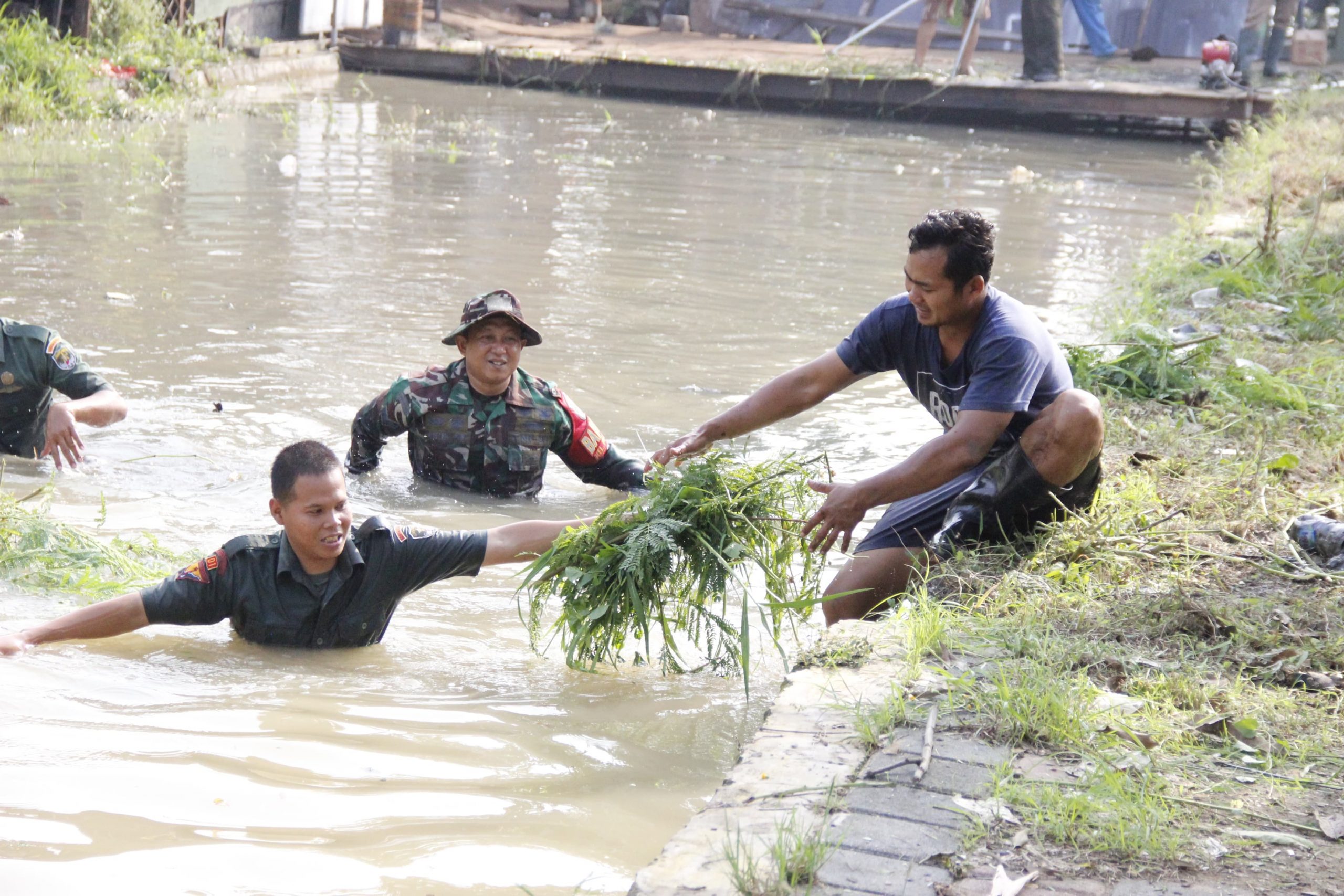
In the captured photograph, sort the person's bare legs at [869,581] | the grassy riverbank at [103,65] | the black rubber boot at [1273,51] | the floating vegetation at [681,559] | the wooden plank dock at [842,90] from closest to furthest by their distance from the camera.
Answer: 1. the floating vegetation at [681,559]
2. the person's bare legs at [869,581]
3. the grassy riverbank at [103,65]
4. the wooden plank dock at [842,90]
5. the black rubber boot at [1273,51]

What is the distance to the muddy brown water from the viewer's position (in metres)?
3.20

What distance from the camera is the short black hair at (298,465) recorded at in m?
4.06

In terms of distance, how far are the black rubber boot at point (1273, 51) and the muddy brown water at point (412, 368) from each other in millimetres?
4362

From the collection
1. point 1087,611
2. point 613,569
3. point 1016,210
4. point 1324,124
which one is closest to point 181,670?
point 613,569

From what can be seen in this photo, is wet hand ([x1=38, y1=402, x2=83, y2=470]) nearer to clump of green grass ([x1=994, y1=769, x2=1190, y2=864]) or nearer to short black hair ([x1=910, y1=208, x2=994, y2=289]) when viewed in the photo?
short black hair ([x1=910, y1=208, x2=994, y2=289])

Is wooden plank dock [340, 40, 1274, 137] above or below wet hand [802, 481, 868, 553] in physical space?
above

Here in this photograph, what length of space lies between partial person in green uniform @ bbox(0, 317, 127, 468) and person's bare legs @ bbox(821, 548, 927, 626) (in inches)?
119

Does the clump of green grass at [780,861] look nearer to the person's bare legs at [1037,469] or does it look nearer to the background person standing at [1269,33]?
the person's bare legs at [1037,469]

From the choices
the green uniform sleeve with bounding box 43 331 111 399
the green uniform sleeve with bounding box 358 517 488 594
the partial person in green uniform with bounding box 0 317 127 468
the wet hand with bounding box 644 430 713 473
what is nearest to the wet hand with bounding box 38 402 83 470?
the partial person in green uniform with bounding box 0 317 127 468

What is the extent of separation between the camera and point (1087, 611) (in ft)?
12.8

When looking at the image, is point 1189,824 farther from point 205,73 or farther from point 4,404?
point 205,73

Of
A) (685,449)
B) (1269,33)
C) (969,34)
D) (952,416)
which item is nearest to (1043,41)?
(969,34)

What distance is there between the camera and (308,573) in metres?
4.24

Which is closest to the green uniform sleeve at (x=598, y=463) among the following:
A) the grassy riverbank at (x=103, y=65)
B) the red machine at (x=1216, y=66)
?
the grassy riverbank at (x=103, y=65)
